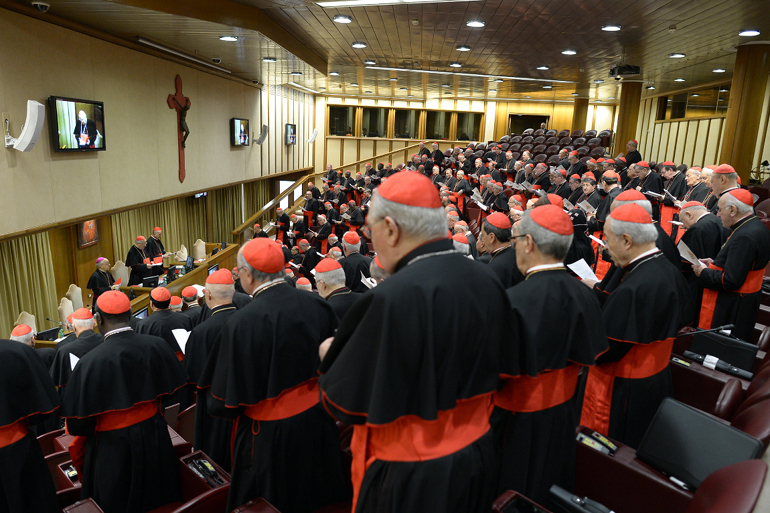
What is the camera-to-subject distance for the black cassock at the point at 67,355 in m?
4.70

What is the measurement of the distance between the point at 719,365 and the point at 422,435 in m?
2.89

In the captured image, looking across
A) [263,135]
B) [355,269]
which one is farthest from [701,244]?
[263,135]

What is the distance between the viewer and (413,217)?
5.53ft

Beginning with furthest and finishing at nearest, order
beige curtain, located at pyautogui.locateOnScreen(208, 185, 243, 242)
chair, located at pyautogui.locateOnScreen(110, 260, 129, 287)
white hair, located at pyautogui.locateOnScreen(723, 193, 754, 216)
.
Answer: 1. beige curtain, located at pyautogui.locateOnScreen(208, 185, 243, 242)
2. chair, located at pyautogui.locateOnScreen(110, 260, 129, 287)
3. white hair, located at pyautogui.locateOnScreen(723, 193, 754, 216)

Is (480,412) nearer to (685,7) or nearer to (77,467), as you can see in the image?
(77,467)

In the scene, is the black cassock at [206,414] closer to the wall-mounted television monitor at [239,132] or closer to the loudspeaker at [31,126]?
the loudspeaker at [31,126]

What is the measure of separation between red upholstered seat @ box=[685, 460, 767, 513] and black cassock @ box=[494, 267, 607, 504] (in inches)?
25.3

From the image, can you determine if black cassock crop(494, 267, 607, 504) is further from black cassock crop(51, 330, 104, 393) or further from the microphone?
black cassock crop(51, 330, 104, 393)

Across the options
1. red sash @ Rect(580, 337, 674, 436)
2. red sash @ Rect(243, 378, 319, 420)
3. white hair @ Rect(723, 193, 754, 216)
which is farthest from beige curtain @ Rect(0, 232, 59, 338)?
white hair @ Rect(723, 193, 754, 216)

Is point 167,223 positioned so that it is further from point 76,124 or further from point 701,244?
point 701,244

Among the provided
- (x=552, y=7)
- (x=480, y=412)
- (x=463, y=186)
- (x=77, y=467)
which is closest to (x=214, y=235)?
(x=463, y=186)

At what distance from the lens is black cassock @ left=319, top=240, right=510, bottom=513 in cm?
159

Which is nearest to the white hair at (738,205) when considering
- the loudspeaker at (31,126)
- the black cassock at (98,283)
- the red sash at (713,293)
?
the red sash at (713,293)

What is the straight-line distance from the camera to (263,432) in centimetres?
272
